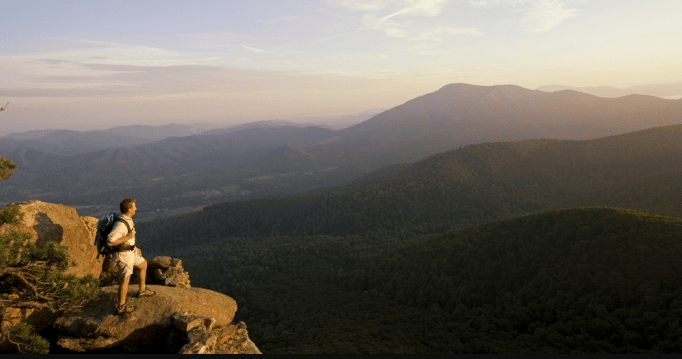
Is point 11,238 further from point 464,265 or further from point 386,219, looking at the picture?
point 386,219

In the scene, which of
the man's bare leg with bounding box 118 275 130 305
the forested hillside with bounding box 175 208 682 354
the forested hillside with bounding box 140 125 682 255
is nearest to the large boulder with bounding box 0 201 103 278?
the man's bare leg with bounding box 118 275 130 305

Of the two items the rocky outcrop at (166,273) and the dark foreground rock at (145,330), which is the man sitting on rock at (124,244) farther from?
the rocky outcrop at (166,273)

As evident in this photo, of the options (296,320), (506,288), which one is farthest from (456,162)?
(296,320)

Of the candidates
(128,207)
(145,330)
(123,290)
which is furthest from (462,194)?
(128,207)

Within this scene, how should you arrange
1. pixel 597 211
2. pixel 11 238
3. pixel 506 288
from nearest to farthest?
1. pixel 11 238
2. pixel 506 288
3. pixel 597 211

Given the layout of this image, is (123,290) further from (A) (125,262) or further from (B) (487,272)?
(B) (487,272)

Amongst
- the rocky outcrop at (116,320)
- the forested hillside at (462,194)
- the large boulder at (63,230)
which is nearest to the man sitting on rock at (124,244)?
Answer: the rocky outcrop at (116,320)

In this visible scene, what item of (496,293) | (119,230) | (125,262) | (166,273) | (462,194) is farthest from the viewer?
(462,194)
